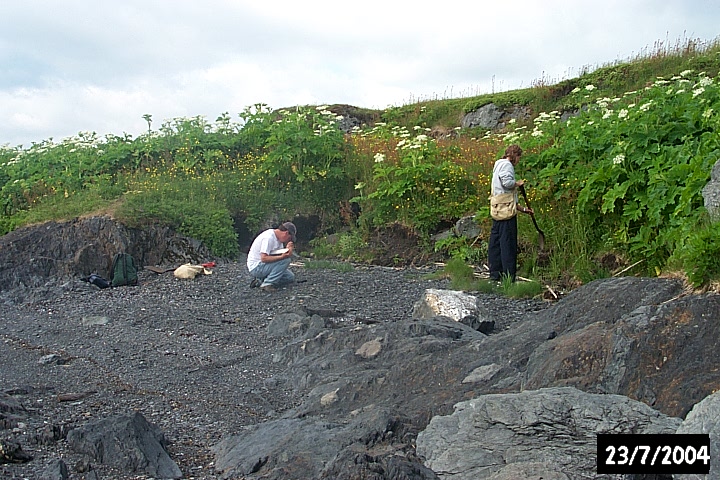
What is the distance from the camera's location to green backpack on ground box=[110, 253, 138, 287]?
11.3 metres

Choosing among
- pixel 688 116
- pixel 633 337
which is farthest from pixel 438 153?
pixel 633 337

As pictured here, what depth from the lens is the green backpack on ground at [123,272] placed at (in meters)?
11.3

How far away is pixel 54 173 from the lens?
50.9 ft

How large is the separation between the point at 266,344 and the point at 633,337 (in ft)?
13.6

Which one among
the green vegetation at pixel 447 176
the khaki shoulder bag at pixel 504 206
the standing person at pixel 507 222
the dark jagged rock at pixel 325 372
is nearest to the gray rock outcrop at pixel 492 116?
the green vegetation at pixel 447 176

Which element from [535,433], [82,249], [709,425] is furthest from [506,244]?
[709,425]

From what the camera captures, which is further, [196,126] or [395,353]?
[196,126]

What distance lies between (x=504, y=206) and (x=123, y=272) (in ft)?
18.0

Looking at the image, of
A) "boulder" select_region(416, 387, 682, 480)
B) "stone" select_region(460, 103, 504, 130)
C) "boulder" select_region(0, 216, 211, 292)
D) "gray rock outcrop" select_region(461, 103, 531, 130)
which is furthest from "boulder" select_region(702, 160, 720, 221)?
"stone" select_region(460, 103, 504, 130)

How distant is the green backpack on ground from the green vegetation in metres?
1.32

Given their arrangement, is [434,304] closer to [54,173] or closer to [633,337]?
[633,337]

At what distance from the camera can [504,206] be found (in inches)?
389

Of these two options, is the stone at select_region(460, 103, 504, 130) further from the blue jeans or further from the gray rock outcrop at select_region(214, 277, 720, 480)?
the gray rock outcrop at select_region(214, 277, 720, 480)

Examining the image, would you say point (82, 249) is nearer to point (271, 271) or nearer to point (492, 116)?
point (271, 271)
